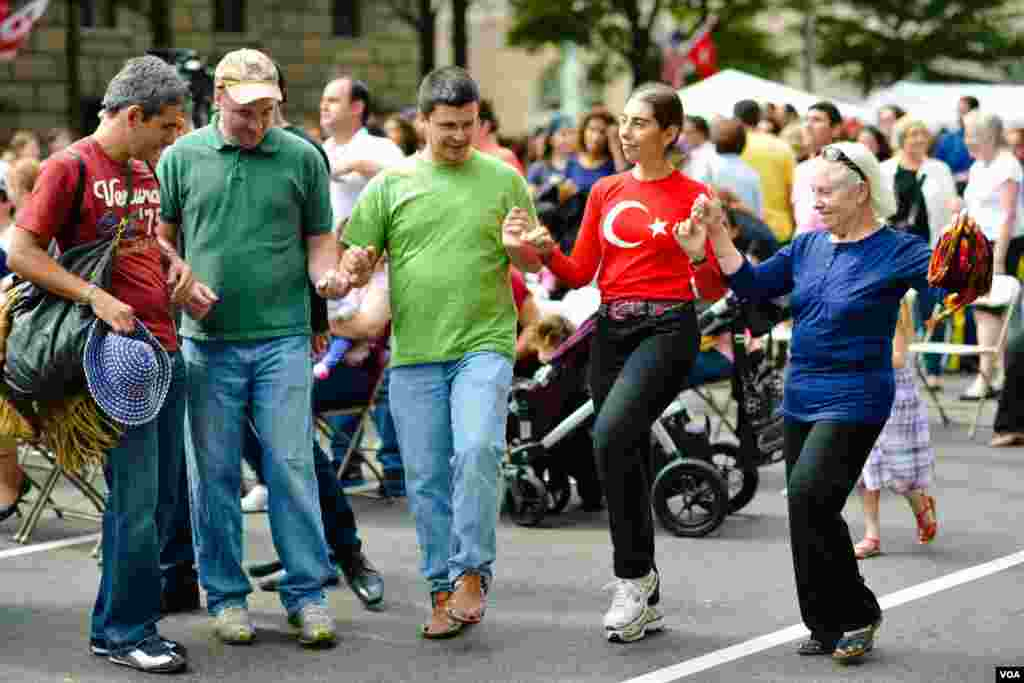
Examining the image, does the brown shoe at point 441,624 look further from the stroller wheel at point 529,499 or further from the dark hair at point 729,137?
the dark hair at point 729,137

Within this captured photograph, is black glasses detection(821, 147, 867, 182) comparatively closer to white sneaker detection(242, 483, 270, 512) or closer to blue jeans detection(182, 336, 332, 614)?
blue jeans detection(182, 336, 332, 614)

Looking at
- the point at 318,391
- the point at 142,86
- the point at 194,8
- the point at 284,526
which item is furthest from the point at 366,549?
the point at 194,8

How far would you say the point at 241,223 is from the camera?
23.5 feet

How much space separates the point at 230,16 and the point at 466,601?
37623 mm

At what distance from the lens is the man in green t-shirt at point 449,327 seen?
23.8ft

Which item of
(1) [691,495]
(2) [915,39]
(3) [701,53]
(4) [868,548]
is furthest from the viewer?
(2) [915,39]

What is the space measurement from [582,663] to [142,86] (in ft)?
8.13

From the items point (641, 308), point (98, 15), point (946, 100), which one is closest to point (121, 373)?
point (641, 308)

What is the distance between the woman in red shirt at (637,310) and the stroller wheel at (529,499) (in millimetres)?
2154

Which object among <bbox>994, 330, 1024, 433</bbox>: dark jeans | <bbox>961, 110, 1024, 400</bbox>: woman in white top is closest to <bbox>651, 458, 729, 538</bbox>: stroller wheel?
<bbox>994, 330, 1024, 433</bbox>: dark jeans

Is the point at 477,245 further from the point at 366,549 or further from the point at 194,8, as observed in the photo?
the point at 194,8

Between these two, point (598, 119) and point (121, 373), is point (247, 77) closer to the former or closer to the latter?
point (121, 373)

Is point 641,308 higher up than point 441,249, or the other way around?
point 441,249

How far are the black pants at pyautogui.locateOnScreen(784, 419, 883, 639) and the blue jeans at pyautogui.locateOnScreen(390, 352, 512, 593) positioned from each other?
111 centimetres
